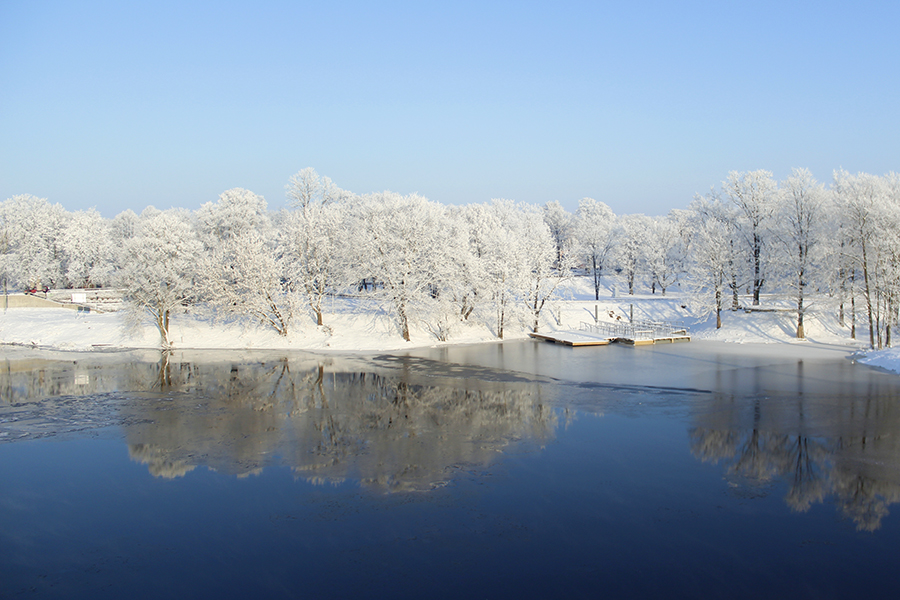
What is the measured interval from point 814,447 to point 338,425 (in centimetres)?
1417

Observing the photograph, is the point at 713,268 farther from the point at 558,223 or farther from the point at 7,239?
the point at 7,239

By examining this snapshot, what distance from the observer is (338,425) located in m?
19.8

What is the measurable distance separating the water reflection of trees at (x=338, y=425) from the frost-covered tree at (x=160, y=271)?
12.8 m

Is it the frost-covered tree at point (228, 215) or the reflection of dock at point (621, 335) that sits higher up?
the frost-covered tree at point (228, 215)

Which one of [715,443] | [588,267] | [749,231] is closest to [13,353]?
[715,443]

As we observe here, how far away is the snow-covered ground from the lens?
39.7 m

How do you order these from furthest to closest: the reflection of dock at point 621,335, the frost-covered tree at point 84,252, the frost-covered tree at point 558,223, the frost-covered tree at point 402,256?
the frost-covered tree at point 558,223 < the frost-covered tree at point 84,252 < the frost-covered tree at point 402,256 < the reflection of dock at point 621,335

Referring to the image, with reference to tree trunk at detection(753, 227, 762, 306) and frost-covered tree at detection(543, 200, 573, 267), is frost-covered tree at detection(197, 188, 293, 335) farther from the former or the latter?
frost-covered tree at detection(543, 200, 573, 267)

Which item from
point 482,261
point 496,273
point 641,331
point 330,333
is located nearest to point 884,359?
point 641,331

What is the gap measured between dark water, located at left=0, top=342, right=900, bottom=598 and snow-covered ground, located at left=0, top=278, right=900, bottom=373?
1330 centimetres

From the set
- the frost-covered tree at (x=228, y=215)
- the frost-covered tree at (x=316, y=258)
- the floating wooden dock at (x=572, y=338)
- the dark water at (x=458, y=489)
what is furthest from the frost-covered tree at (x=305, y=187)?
the dark water at (x=458, y=489)

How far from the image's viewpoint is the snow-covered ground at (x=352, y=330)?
3966 cm

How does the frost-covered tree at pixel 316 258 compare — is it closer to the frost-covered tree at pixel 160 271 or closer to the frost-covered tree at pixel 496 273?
the frost-covered tree at pixel 160 271

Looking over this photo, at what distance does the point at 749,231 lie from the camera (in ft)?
148
